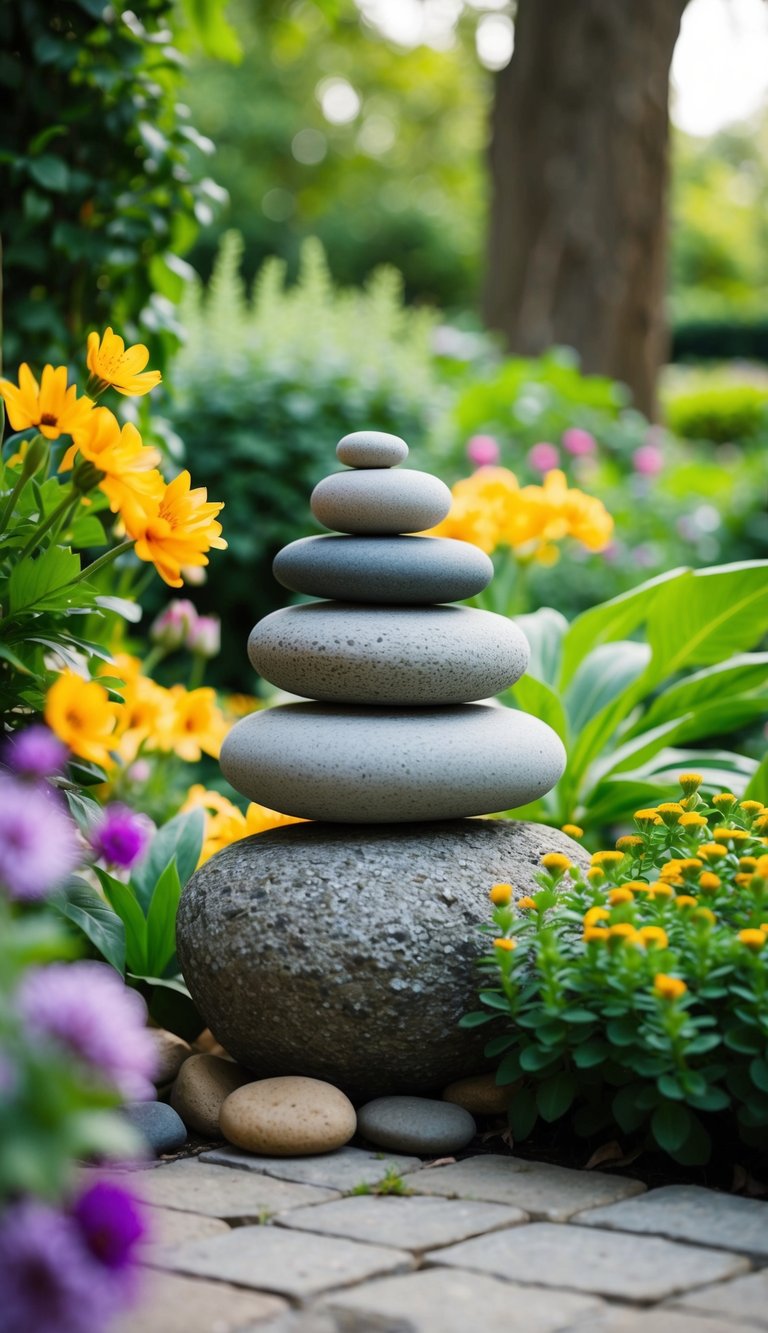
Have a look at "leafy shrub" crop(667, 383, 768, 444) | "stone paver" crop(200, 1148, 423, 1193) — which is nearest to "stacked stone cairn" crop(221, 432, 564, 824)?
"stone paver" crop(200, 1148, 423, 1193)

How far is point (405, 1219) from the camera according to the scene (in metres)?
2.06

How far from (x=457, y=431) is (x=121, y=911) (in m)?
4.80

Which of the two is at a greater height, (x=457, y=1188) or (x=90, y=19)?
(x=90, y=19)

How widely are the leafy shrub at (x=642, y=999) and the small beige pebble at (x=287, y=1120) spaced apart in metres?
0.28

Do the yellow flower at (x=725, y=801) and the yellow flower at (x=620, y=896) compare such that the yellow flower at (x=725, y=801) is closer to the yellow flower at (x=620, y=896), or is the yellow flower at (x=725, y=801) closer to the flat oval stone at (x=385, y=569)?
the yellow flower at (x=620, y=896)

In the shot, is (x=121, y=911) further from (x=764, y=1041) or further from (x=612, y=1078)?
(x=764, y=1041)

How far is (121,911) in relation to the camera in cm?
293

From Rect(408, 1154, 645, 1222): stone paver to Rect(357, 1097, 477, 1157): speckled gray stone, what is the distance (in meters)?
0.07

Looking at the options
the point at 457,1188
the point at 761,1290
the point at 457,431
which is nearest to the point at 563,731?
the point at 457,1188

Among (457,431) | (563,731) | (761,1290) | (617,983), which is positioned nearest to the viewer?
(761,1290)

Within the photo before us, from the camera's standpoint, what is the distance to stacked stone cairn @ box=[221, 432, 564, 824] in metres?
2.71

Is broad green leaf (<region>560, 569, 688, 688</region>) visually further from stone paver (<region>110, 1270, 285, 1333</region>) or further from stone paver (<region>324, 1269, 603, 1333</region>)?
stone paver (<region>110, 1270, 285, 1333</region>)

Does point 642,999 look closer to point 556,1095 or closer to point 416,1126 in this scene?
point 556,1095

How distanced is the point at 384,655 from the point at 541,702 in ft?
3.08
